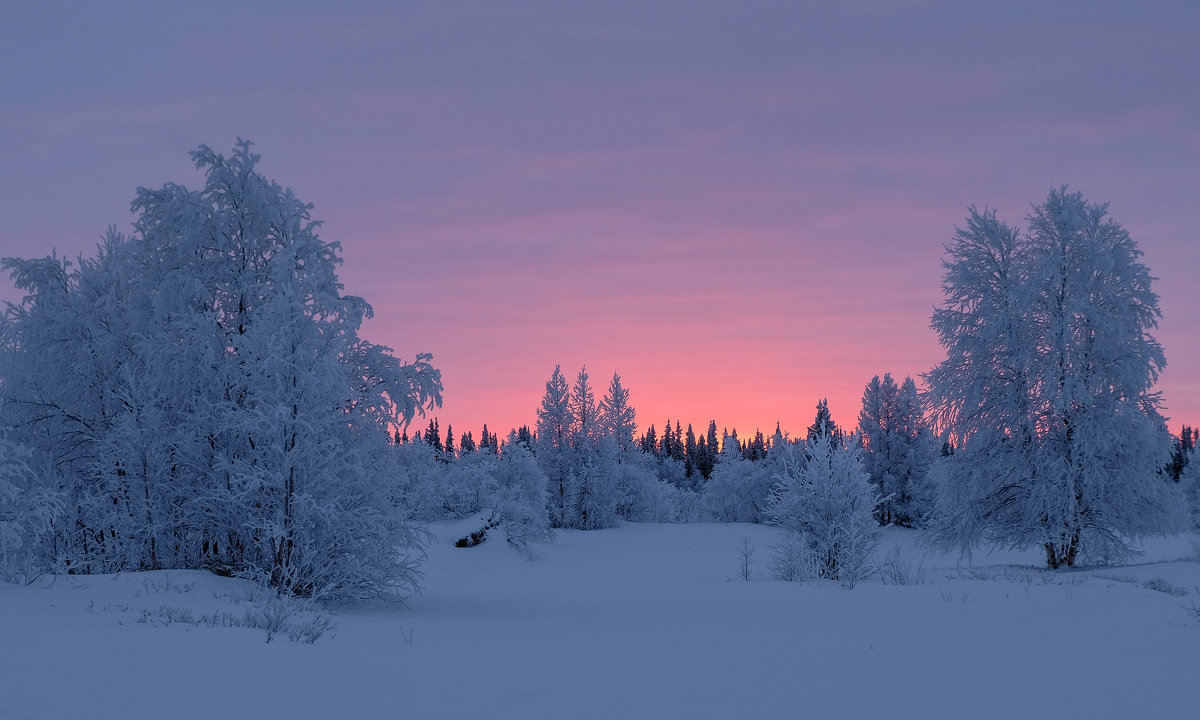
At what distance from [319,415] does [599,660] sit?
6431 mm

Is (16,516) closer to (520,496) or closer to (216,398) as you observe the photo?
(216,398)

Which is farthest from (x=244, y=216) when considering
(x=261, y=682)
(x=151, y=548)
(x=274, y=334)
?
(x=261, y=682)

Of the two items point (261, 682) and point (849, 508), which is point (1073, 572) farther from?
point (261, 682)

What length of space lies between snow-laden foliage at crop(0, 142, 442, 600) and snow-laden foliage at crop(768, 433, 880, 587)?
8242 millimetres

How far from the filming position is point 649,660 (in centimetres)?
687

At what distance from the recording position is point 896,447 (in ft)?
158

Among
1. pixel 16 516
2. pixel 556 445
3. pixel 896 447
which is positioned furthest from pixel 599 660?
pixel 896 447

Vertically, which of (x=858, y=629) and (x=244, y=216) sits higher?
(x=244, y=216)

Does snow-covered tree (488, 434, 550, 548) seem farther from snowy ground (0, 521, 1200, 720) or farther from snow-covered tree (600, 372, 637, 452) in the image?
snowy ground (0, 521, 1200, 720)

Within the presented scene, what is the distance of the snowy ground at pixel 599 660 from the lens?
16.0 feet

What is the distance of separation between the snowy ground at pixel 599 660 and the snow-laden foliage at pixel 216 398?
1.36m

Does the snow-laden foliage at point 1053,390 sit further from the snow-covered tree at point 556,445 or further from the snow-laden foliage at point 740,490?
the snow-laden foliage at point 740,490

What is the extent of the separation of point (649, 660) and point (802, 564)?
10224 millimetres

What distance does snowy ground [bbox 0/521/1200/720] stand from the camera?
16.0 feet
